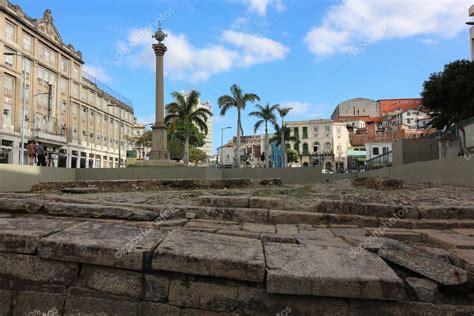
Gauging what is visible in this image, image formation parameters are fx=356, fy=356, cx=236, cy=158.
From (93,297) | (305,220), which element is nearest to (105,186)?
(305,220)

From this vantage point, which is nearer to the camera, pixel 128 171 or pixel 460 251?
pixel 460 251

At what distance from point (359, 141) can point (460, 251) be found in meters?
82.7

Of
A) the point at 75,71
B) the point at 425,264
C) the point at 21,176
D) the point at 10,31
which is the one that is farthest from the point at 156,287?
the point at 75,71

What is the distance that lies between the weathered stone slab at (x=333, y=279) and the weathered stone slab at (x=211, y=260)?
0.51 ft

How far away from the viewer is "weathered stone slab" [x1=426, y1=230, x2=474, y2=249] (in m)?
4.01

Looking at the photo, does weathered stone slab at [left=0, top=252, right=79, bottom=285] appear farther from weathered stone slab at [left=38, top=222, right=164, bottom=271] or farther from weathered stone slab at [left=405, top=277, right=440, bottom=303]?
weathered stone slab at [left=405, top=277, right=440, bottom=303]

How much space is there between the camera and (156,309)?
3.16 metres

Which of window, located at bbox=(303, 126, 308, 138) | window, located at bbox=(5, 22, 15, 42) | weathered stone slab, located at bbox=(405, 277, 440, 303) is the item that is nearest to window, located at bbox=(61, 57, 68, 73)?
window, located at bbox=(5, 22, 15, 42)

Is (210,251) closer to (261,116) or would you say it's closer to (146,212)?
(146,212)

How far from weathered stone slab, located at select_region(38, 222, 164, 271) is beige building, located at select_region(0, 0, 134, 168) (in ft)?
103

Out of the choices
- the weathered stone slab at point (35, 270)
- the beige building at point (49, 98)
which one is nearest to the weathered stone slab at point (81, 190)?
the weathered stone slab at point (35, 270)

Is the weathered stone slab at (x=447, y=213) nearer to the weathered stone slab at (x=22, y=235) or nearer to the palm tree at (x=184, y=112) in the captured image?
the weathered stone slab at (x=22, y=235)

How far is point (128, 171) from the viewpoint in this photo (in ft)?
60.0

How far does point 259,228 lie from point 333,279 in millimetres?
2236
